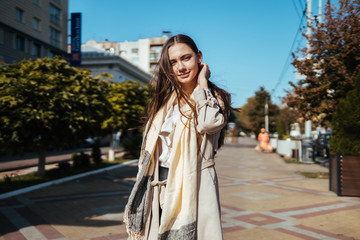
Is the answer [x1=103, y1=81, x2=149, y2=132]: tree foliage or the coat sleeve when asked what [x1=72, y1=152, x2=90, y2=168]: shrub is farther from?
the coat sleeve

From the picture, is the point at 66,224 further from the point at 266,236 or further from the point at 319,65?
the point at 319,65

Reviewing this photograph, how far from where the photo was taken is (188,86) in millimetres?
2160

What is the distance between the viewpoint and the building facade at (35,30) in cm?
2600

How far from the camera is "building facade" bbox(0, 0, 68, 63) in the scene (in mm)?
25997

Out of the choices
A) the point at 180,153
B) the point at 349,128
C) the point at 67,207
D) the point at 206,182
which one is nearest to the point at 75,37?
the point at 67,207

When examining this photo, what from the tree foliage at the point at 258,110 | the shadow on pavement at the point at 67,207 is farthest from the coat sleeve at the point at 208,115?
the tree foliage at the point at 258,110

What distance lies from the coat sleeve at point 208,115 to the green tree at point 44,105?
6.94 m

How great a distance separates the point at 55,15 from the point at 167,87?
119ft

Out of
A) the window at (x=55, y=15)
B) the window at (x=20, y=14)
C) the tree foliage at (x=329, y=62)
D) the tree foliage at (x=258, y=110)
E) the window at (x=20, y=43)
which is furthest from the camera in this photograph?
the tree foliage at (x=258, y=110)

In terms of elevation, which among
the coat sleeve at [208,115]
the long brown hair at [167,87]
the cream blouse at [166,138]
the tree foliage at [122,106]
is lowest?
the cream blouse at [166,138]

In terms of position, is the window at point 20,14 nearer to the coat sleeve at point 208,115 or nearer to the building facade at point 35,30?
the building facade at point 35,30

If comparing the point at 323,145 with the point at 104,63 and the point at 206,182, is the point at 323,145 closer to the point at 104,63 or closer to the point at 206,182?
the point at 206,182

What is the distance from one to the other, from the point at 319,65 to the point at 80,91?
780cm

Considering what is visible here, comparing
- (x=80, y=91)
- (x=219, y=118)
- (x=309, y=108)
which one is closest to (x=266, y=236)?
(x=219, y=118)
